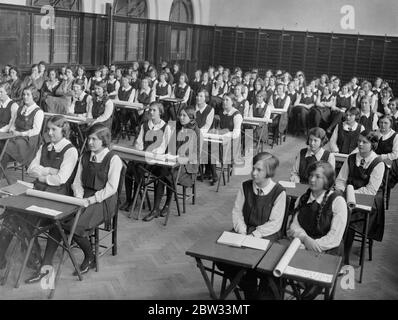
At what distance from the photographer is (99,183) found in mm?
4418

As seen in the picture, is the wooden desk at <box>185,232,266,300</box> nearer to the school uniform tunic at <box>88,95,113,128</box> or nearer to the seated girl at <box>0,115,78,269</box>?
the seated girl at <box>0,115,78,269</box>

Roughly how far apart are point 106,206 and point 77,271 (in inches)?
22.8

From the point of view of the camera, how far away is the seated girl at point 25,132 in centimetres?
641

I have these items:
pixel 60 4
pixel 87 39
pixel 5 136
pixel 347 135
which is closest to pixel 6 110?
pixel 5 136

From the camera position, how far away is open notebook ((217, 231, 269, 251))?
125 inches

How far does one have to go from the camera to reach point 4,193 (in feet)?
13.4

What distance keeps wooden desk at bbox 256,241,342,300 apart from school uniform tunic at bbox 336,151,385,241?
5.44 ft

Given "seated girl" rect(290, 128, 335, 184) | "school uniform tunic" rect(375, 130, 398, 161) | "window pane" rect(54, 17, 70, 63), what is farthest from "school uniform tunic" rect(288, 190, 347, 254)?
"window pane" rect(54, 17, 70, 63)

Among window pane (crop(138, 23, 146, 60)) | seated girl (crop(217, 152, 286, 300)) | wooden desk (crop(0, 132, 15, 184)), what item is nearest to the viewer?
seated girl (crop(217, 152, 286, 300))

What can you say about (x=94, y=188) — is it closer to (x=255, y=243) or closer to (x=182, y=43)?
(x=255, y=243)
